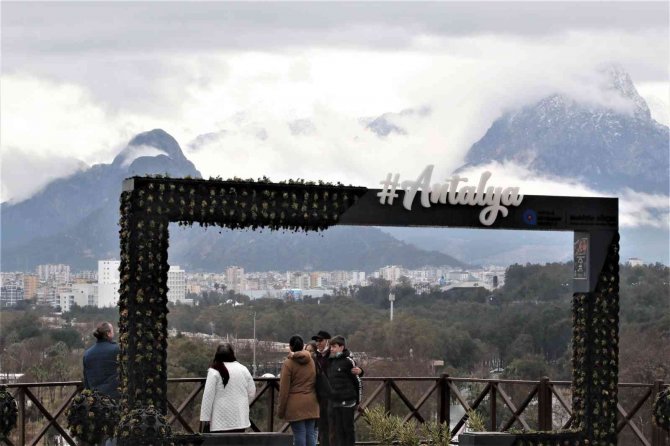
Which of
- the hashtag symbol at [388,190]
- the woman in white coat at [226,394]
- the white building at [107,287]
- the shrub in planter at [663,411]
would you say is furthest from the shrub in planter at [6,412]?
the white building at [107,287]

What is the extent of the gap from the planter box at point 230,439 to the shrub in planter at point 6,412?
1851 millimetres

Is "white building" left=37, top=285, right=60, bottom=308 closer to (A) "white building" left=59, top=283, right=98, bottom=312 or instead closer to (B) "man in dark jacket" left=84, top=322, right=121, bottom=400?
(A) "white building" left=59, top=283, right=98, bottom=312

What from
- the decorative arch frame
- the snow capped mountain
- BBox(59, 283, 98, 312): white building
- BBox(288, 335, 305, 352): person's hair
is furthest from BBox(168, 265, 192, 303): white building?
the snow capped mountain

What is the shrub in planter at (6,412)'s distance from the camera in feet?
41.2

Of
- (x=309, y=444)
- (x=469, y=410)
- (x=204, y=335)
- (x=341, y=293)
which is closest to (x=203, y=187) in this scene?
(x=309, y=444)

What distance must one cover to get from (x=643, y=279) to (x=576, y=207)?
49.0 metres

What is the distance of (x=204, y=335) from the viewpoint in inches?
1772

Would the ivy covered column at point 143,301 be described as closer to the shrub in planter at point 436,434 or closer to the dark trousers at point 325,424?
the dark trousers at point 325,424

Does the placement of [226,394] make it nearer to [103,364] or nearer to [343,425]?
[103,364]

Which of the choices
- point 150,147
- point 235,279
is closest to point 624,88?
point 150,147

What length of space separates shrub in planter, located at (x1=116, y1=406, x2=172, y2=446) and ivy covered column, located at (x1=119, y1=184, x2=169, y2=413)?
0.54 m

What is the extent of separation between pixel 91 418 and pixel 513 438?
15.2 ft

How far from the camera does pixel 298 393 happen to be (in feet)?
41.6

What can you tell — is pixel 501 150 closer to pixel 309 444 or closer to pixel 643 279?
pixel 643 279
